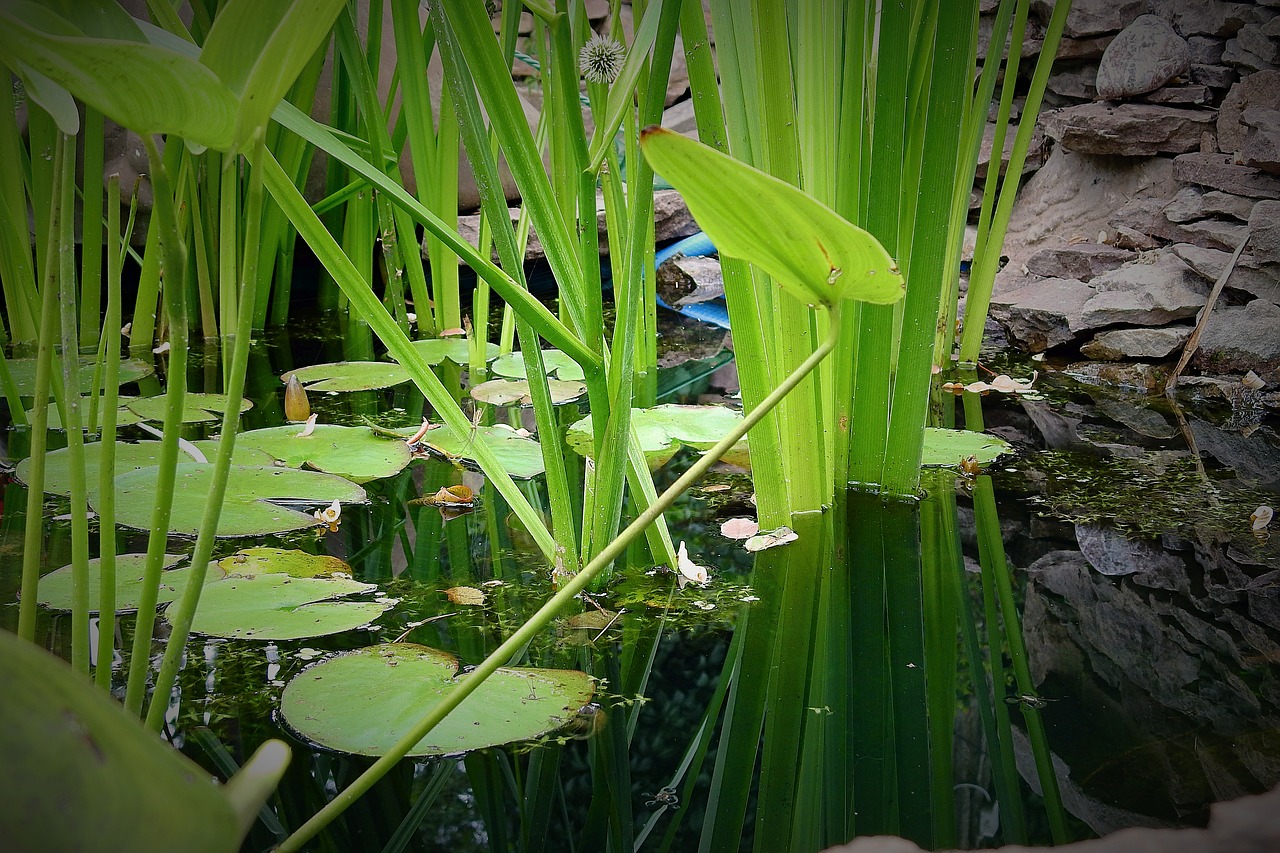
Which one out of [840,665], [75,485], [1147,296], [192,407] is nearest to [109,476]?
[75,485]

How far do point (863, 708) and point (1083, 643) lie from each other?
256 millimetres

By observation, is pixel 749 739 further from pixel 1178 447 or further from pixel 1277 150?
pixel 1277 150

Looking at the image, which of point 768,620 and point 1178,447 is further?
point 1178,447

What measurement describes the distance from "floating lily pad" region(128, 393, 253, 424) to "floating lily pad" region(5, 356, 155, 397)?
9cm

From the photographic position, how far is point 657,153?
1.32 feet

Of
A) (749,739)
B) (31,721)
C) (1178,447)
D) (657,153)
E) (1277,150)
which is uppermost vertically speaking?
(1277,150)

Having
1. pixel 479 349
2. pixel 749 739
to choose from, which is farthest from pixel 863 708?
pixel 479 349

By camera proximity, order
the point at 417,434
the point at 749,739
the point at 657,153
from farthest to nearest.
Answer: the point at 417,434
the point at 749,739
the point at 657,153

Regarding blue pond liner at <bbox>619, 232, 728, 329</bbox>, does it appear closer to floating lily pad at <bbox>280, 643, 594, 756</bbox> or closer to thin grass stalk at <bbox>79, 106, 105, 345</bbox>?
thin grass stalk at <bbox>79, 106, 105, 345</bbox>

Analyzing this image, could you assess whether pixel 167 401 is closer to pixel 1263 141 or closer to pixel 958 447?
pixel 958 447

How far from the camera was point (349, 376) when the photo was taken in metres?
1.81

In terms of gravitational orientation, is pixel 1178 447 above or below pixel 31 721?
below

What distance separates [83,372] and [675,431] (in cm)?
107

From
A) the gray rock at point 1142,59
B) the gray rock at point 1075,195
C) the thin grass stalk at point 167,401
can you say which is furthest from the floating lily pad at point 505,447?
the gray rock at point 1142,59
